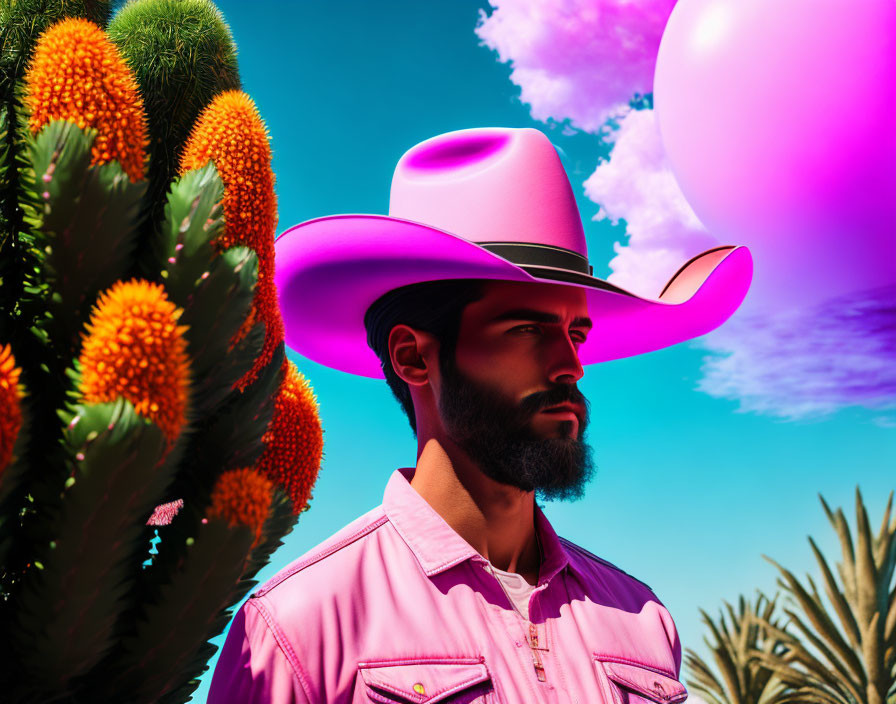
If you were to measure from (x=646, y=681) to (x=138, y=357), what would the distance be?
1782mm

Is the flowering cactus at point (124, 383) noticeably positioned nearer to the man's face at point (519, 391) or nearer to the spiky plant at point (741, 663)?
the man's face at point (519, 391)

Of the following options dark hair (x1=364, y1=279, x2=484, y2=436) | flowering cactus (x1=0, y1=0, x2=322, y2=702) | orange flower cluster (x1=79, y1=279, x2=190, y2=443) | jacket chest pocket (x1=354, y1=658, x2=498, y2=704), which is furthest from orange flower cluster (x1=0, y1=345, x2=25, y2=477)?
dark hair (x1=364, y1=279, x2=484, y2=436)

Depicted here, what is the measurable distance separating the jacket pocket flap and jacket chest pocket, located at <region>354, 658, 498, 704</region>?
0.45m

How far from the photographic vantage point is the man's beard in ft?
8.18

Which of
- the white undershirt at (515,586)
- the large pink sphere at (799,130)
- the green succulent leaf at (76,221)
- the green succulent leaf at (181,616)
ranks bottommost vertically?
the green succulent leaf at (181,616)

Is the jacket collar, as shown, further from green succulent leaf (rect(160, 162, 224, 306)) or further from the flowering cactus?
green succulent leaf (rect(160, 162, 224, 306))

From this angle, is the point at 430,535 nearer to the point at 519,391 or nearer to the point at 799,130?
the point at 519,391

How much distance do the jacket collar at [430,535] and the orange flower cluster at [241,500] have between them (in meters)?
0.62

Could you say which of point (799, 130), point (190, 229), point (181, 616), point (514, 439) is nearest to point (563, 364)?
point (514, 439)

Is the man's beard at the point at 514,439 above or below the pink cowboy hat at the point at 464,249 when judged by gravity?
below

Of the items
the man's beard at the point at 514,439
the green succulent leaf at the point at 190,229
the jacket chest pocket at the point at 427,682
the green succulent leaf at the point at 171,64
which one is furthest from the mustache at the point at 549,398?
the green succulent leaf at the point at 171,64

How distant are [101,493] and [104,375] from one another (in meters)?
0.22

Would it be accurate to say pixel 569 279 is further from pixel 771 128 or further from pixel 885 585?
pixel 885 585

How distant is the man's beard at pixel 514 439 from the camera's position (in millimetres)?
2494
